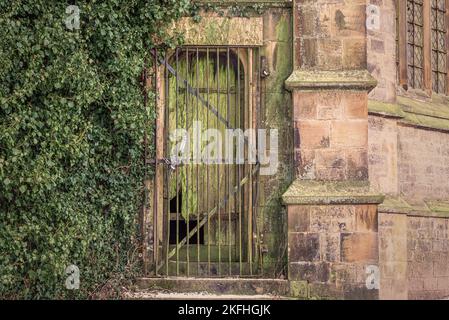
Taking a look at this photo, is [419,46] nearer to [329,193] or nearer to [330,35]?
[330,35]

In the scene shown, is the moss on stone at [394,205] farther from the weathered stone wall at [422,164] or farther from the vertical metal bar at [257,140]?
the vertical metal bar at [257,140]

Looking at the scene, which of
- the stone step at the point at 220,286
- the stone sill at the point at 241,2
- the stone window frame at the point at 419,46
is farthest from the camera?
the stone window frame at the point at 419,46

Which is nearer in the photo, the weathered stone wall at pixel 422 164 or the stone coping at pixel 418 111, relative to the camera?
the stone coping at pixel 418 111

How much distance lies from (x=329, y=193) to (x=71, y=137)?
10.6ft

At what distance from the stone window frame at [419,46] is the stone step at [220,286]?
4.82 meters

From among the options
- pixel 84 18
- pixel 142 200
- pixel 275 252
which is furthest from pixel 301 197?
pixel 84 18

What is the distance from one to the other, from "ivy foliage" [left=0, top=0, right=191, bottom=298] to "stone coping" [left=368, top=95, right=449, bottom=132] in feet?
11.0

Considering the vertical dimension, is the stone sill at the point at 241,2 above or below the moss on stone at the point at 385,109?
above

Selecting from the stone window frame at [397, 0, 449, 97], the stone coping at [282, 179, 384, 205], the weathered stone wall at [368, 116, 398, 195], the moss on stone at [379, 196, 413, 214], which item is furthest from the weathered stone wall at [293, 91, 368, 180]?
the stone window frame at [397, 0, 449, 97]

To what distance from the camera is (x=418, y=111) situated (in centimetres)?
1470

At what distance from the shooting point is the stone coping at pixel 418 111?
44.2 feet

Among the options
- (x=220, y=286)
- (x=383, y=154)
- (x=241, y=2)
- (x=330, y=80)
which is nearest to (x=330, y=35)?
(x=330, y=80)

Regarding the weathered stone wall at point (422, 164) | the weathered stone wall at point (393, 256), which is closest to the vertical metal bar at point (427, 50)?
the weathered stone wall at point (422, 164)

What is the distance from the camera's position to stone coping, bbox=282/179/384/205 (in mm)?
11570
